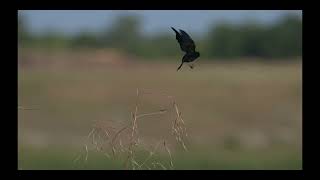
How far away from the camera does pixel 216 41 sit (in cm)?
3566

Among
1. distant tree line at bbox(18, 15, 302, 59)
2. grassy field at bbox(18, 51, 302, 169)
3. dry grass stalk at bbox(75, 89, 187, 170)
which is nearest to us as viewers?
dry grass stalk at bbox(75, 89, 187, 170)

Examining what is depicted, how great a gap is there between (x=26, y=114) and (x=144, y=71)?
11.2m

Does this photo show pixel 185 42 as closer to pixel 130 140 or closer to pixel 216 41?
pixel 130 140

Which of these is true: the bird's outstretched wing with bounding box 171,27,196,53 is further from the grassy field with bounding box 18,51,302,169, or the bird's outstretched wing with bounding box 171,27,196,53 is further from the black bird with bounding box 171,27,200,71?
the grassy field with bounding box 18,51,302,169

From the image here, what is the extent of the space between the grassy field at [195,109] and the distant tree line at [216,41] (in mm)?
733

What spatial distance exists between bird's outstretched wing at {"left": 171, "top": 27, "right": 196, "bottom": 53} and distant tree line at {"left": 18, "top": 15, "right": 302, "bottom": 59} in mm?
33226

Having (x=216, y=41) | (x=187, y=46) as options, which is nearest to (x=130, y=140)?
(x=187, y=46)

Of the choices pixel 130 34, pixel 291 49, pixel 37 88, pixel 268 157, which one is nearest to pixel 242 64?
pixel 291 49

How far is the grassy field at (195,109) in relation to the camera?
1808 cm

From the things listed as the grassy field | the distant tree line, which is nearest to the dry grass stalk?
the grassy field

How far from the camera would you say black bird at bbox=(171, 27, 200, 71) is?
6.85 ft

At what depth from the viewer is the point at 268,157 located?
1812cm

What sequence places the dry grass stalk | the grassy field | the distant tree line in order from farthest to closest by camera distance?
the distant tree line, the grassy field, the dry grass stalk

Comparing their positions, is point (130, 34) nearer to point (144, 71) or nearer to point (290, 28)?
point (144, 71)
